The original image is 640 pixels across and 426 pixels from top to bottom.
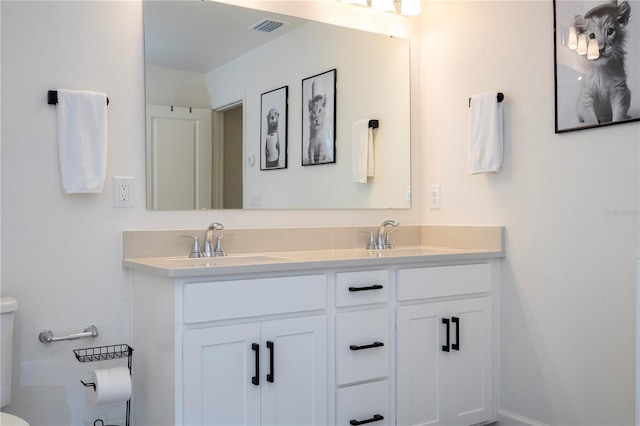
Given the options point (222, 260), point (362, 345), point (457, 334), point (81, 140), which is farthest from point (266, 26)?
point (457, 334)

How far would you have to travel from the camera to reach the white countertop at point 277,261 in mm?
1915

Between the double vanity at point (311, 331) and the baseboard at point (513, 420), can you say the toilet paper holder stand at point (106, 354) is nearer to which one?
the double vanity at point (311, 331)

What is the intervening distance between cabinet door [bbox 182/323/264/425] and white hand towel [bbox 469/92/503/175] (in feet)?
4.17

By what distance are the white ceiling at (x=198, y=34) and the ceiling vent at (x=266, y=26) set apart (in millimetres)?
13

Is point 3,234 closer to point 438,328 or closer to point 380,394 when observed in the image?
point 380,394

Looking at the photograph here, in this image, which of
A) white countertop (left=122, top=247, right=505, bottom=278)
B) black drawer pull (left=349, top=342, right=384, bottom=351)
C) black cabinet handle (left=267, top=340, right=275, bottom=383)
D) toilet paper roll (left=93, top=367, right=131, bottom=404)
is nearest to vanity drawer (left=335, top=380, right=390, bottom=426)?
black drawer pull (left=349, top=342, right=384, bottom=351)

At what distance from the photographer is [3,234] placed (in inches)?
82.5

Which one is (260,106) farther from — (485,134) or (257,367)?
(257,367)

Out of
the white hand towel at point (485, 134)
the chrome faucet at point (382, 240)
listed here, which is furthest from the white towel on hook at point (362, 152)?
the white hand towel at point (485, 134)

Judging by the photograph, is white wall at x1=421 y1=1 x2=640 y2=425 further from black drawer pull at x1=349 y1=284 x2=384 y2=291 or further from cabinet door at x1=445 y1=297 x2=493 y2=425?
black drawer pull at x1=349 y1=284 x2=384 y2=291

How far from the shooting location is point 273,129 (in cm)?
263

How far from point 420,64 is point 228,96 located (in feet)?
3.56

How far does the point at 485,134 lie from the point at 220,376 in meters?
1.53

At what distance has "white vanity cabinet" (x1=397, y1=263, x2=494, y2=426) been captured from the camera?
2377 millimetres
